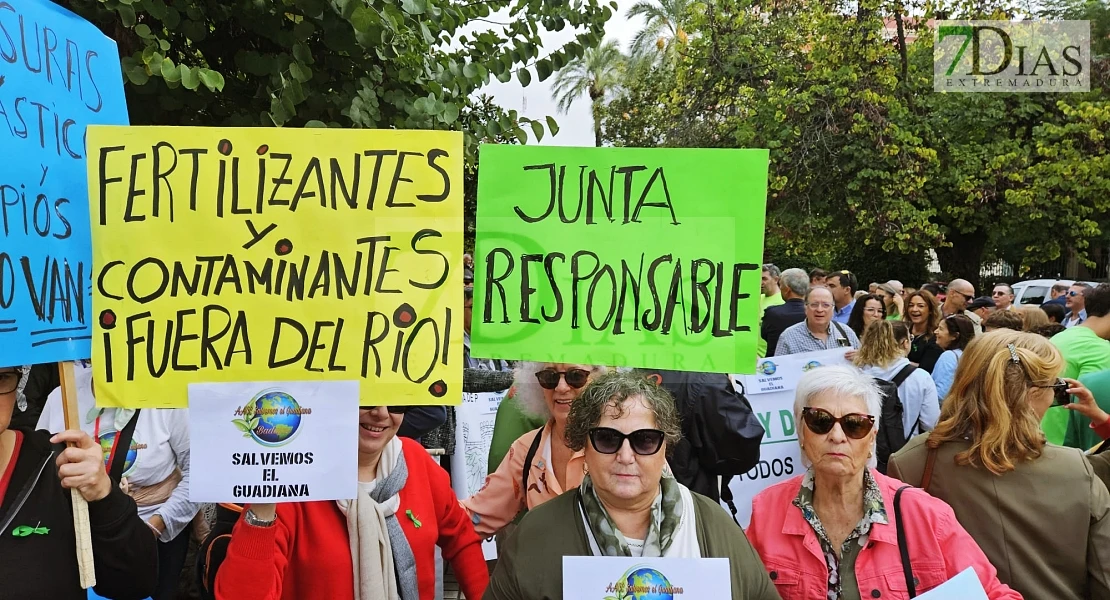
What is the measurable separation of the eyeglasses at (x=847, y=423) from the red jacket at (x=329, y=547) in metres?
1.13

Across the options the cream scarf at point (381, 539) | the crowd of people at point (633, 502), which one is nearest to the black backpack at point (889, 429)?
the crowd of people at point (633, 502)

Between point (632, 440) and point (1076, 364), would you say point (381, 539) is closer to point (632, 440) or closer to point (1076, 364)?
point (632, 440)

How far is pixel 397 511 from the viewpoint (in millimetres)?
2668

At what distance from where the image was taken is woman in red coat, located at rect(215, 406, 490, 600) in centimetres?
234

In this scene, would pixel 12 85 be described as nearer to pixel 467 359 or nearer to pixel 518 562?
pixel 518 562

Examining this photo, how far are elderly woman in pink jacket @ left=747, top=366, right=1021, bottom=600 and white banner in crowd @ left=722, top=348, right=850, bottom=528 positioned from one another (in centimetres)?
174

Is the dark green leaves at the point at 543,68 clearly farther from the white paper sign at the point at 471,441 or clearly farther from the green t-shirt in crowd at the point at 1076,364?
the green t-shirt in crowd at the point at 1076,364

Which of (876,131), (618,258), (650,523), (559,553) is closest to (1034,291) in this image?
(876,131)

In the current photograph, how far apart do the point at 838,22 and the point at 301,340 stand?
1639cm

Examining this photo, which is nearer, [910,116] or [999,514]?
[999,514]

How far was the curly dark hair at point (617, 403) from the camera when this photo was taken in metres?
2.43

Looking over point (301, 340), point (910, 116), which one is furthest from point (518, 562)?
point (910, 116)

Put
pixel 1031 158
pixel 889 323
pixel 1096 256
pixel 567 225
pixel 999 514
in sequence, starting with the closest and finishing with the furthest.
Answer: pixel 567 225, pixel 999 514, pixel 889 323, pixel 1031 158, pixel 1096 256

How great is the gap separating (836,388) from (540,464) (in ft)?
3.27
